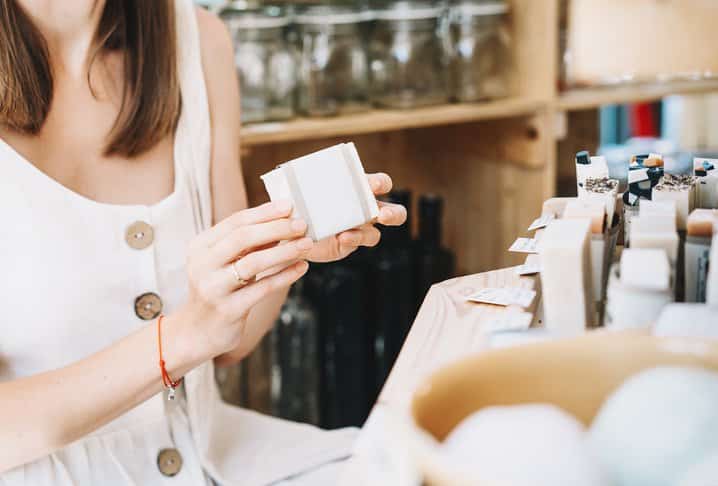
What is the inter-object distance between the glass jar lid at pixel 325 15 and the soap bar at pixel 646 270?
1100 millimetres

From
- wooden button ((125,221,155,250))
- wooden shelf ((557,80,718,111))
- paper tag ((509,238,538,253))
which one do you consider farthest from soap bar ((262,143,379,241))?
wooden shelf ((557,80,718,111))

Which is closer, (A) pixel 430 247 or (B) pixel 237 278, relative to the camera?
(B) pixel 237 278

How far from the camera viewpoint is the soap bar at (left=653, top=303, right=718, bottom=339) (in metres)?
0.48

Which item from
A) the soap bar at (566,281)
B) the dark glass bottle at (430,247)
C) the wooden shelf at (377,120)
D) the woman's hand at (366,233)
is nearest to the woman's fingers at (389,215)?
the woman's hand at (366,233)

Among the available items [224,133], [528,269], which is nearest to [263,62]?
[224,133]

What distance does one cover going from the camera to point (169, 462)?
1.02 metres

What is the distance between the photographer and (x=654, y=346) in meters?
0.44

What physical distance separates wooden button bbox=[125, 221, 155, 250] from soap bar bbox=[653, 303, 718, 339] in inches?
27.3

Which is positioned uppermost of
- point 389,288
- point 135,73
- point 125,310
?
point 135,73

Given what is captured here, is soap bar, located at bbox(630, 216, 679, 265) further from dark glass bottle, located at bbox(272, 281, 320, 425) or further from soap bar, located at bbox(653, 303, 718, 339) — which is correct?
dark glass bottle, located at bbox(272, 281, 320, 425)

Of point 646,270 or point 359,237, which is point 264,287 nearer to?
point 359,237

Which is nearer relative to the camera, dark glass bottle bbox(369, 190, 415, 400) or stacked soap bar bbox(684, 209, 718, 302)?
stacked soap bar bbox(684, 209, 718, 302)

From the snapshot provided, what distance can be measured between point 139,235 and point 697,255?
2.26ft

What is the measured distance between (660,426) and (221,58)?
92 cm
